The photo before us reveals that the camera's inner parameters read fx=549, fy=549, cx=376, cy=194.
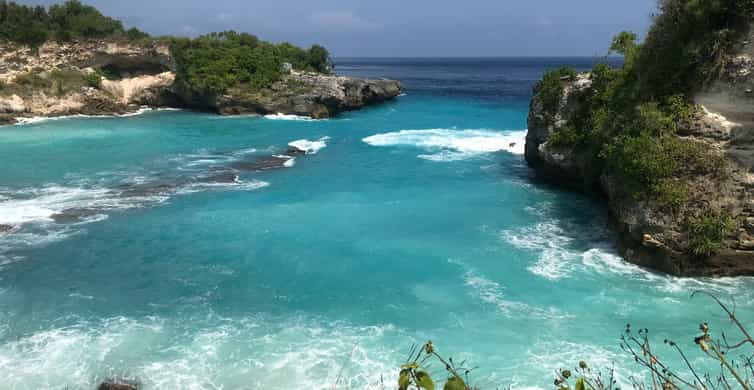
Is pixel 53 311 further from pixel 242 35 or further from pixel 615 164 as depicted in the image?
pixel 242 35

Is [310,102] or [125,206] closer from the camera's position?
[125,206]

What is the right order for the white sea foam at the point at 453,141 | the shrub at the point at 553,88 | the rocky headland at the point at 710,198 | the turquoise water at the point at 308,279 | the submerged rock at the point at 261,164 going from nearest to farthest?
1. the turquoise water at the point at 308,279
2. the rocky headland at the point at 710,198
3. the shrub at the point at 553,88
4. the submerged rock at the point at 261,164
5. the white sea foam at the point at 453,141

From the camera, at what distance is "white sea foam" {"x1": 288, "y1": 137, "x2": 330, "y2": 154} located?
35.0 m

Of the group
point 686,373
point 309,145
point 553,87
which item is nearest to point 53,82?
point 309,145

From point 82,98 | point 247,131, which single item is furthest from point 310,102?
point 82,98

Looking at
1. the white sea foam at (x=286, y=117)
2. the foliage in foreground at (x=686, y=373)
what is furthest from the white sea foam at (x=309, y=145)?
the foliage in foreground at (x=686, y=373)

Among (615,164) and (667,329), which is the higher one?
(615,164)

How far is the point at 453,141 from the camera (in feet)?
125

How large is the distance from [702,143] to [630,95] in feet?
13.7

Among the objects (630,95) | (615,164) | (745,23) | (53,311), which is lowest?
(53,311)

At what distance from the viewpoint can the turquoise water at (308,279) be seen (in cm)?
1211

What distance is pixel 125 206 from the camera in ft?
74.8

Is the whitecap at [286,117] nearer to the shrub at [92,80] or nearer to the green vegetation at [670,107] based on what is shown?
the shrub at [92,80]

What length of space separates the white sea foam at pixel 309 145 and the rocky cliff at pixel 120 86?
12775 millimetres
